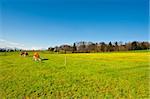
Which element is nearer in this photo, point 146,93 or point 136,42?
point 146,93

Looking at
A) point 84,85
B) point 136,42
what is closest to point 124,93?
point 84,85

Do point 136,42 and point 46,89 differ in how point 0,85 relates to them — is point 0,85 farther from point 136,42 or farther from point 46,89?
point 136,42

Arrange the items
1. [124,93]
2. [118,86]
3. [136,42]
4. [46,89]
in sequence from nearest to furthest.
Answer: [124,93] < [46,89] < [118,86] < [136,42]

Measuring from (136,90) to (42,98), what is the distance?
16.9 ft

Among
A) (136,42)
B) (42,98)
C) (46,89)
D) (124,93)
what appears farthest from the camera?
(136,42)

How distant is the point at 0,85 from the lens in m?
12.1

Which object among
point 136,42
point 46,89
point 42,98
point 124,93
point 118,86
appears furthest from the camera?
point 136,42

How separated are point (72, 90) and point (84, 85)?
1450 millimetres

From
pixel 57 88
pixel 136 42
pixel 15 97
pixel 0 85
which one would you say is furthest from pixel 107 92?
pixel 136 42

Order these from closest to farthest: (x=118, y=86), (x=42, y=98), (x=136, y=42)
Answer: (x=42, y=98) → (x=118, y=86) → (x=136, y=42)

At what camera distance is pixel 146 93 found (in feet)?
33.1

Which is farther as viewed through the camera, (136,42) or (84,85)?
(136,42)

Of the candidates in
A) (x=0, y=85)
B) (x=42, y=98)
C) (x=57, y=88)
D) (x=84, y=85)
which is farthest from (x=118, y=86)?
(x=0, y=85)

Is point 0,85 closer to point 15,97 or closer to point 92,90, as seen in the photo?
point 15,97
